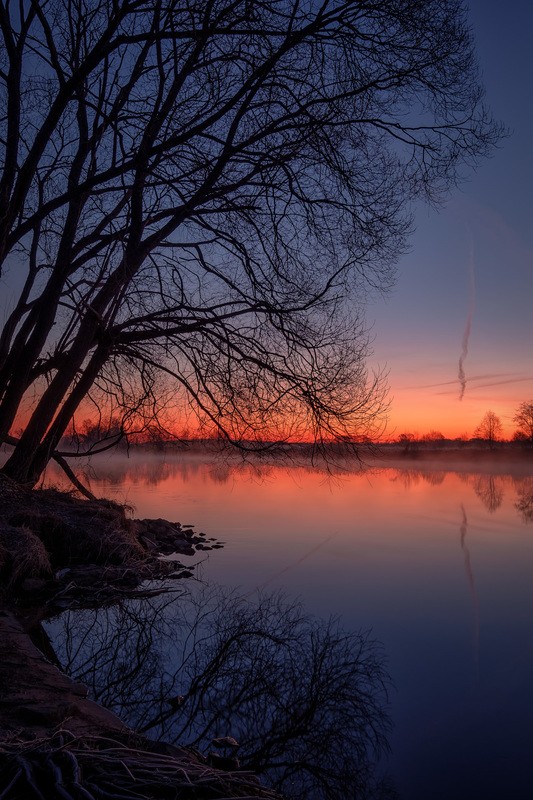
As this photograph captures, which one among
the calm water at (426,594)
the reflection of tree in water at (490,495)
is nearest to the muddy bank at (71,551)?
the calm water at (426,594)

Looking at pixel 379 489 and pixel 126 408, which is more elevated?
pixel 126 408

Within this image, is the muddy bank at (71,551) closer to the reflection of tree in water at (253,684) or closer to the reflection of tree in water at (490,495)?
the reflection of tree in water at (253,684)

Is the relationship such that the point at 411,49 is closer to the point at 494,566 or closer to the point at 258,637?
the point at 258,637

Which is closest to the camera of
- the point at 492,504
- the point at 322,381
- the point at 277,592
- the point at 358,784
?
the point at 358,784

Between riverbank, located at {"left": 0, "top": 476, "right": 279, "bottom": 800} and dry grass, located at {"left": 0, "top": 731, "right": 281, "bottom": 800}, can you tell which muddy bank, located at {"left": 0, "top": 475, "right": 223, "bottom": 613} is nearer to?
riverbank, located at {"left": 0, "top": 476, "right": 279, "bottom": 800}

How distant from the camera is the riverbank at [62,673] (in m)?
2.44

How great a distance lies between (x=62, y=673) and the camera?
4.38 metres

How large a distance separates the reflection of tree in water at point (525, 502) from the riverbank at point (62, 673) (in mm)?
9174

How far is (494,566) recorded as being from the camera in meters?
9.42

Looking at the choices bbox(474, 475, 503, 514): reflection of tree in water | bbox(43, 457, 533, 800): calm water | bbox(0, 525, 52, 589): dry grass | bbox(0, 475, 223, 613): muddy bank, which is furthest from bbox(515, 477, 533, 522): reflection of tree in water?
bbox(0, 525, 52, 589): dry grass

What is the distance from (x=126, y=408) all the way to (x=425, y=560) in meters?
5.34

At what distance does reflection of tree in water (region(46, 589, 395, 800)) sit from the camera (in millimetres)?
3643

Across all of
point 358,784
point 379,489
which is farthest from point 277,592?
point 379,489

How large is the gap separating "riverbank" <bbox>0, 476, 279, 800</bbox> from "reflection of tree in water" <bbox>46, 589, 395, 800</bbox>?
0.38 m
